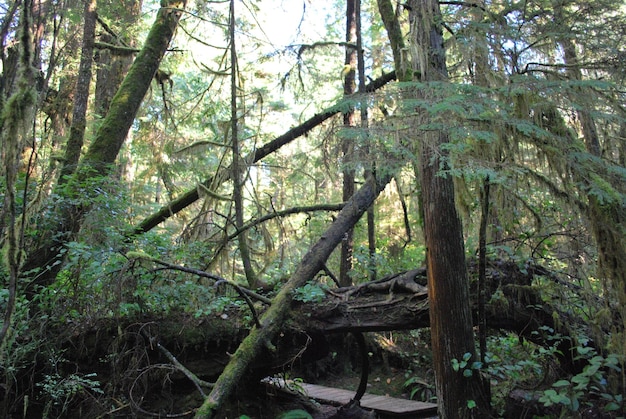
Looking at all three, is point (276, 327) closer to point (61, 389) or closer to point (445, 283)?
point (445, 283)

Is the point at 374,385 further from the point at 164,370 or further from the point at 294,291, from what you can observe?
the point at 164,370

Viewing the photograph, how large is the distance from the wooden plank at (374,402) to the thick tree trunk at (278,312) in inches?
49.7

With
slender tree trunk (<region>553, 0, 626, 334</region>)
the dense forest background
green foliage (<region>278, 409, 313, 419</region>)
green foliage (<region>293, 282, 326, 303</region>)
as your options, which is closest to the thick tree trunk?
the dense forest background

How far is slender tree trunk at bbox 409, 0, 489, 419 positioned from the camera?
5176 millimetres

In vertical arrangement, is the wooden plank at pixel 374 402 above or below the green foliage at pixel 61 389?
below

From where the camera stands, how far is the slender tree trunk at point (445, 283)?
5.18 m

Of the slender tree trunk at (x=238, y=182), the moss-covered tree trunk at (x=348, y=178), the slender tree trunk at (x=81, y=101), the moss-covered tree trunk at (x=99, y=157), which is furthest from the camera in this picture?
the moss-covered tree trunk at (x=348, y=178)

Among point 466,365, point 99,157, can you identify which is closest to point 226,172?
point 99,157

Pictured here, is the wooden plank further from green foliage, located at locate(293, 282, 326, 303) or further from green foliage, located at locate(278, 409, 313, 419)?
green foliage, located at locate(293, 282, 326, 303)

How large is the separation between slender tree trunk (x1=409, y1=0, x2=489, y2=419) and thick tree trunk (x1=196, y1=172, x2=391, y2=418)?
6.91 ft

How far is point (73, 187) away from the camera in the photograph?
7.18 m

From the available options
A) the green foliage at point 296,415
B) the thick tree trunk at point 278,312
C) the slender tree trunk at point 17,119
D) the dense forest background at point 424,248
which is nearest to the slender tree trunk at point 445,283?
the dense forest background at point 424,248

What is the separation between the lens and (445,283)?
5.29 m

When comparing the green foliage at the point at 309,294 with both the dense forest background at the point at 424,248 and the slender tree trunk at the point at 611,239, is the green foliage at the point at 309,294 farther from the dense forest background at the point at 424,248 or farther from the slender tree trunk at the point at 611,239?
the slender tree trunk at the point at 611,239
